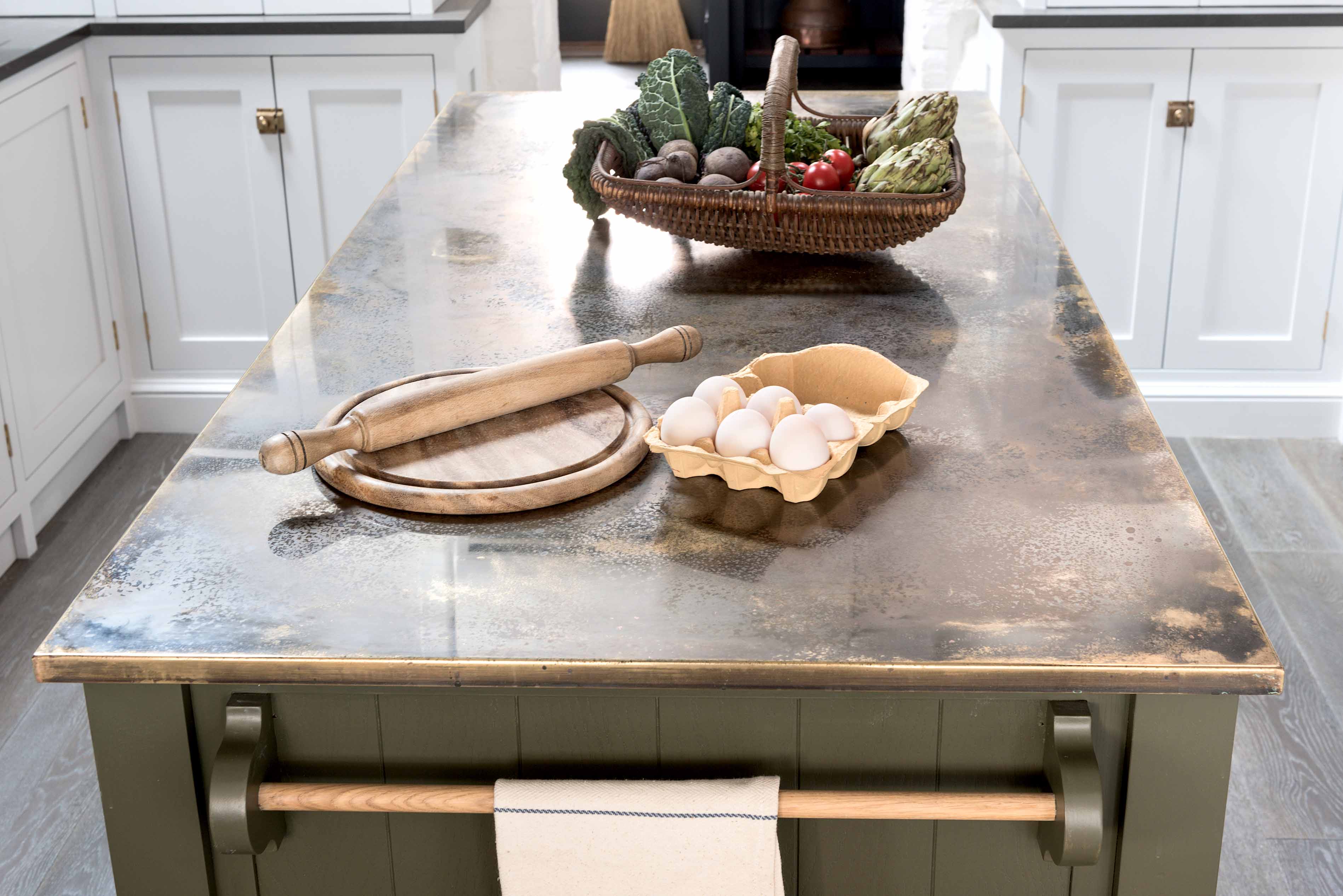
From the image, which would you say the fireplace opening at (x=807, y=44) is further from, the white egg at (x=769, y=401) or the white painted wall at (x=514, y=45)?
the white egg at (x=769, y=401)

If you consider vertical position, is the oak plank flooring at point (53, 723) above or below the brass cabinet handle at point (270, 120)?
below

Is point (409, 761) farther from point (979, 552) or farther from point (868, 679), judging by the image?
point (979, 552)

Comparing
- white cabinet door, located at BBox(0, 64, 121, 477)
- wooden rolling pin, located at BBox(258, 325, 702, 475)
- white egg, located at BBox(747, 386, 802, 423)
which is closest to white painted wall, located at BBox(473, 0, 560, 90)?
white cabinet door, located at BBox(0, 64, 121, 477)

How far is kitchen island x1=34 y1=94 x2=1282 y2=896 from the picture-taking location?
1.02 m

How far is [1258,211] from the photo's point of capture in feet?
10.6

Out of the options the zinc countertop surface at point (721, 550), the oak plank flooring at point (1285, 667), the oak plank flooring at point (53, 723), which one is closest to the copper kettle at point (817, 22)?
the oak plank flooring at point (1285, 667)

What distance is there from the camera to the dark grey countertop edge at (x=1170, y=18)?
303 centimetres

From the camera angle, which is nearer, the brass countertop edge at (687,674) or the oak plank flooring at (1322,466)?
the brass countertop edge at (687,674)

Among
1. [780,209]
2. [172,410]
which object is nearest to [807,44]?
[172,410]

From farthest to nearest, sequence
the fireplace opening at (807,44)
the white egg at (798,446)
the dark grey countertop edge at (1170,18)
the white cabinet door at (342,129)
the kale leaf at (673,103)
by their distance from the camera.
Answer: the fireplace opening at (807,44)
the white cabinet door at (342,129)
the dark grey countertop edge at (1170,18)
the kale leaf at (673,103)
the white egg at (798,446)

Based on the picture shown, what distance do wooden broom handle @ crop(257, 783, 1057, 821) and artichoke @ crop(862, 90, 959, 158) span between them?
42.2 inches

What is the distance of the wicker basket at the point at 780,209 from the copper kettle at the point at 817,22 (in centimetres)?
→ 297

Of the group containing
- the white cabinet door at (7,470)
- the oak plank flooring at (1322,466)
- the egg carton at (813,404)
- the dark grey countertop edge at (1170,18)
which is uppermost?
the dark grey countertop edge at (1170,18)

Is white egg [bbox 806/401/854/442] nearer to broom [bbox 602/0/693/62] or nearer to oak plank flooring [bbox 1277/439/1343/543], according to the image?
oak plank flooring [bbox 1277/439/1343/543]
